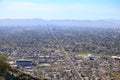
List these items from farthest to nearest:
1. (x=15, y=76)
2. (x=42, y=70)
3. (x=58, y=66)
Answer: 1. (x=58, y=66)
2. (x=42, y=70)
3. (x=15, y=76)

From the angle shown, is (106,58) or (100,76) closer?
(100,76)

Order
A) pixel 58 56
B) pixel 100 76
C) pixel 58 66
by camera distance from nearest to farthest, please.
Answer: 1. pixel 100 76
2. pixel 58 66
3. pixel 58 56

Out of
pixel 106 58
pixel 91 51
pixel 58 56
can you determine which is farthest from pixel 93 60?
pixel 91 51

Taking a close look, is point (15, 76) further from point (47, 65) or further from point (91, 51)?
point (91, 51)

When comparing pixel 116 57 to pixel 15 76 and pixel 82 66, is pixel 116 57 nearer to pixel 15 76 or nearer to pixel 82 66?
pixel 82 66

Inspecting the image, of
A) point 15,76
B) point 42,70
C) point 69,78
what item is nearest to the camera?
point 15,76

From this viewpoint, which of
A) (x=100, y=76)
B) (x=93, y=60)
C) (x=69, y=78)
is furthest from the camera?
(x=93, y=60)

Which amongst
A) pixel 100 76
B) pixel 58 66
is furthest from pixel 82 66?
pixel 100 76

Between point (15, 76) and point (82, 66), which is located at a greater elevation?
point (15, 76)

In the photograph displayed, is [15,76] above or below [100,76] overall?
above
